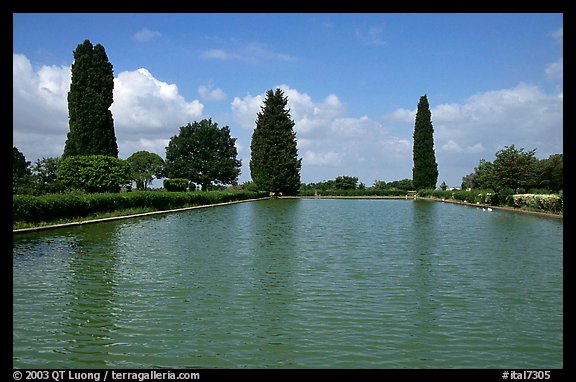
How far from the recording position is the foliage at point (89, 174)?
29500 millimetres

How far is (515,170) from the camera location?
106ft

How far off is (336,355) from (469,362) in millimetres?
1264

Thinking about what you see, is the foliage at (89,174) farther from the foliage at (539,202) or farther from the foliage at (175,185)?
the foliage at (539,202)

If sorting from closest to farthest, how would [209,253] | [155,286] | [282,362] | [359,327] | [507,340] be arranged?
[282,362], [507,340], [359,327], [155,286], [209,253]

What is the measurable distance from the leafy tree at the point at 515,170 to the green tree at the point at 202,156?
3569cm

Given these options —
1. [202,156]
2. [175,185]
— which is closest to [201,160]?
[202,156]

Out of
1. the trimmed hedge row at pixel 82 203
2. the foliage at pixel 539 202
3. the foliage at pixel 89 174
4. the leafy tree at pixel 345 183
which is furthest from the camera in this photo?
the leafy tree at pixel 345 183

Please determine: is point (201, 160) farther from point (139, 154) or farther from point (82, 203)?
point (82, 203)
